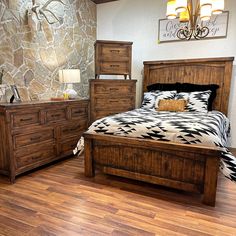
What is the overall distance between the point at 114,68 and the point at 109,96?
54 centimetres

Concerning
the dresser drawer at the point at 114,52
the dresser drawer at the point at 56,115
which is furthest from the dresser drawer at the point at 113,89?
the dresser drawer at the point at 56,115

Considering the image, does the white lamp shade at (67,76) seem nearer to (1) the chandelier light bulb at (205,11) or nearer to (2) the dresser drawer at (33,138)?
(2) the dresser drawer at (33,138)

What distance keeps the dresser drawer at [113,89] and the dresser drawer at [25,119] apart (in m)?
1.22

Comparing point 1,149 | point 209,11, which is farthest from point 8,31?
point 209,11

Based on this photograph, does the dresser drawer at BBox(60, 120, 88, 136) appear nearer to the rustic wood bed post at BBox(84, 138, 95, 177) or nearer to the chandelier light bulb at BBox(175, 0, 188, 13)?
the rustic wood bed post at BBox(84, 138, 95, 177)

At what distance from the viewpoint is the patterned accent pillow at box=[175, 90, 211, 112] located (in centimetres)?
323

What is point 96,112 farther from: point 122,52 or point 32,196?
point 32,196

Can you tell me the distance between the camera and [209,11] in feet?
7.27

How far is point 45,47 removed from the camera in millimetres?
A: 3359

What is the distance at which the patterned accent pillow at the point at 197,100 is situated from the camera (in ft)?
10.6

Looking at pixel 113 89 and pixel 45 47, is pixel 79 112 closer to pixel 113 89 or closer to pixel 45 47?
pixel 113 89

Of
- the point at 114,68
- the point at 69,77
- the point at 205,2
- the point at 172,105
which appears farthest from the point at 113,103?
the point at 205,2

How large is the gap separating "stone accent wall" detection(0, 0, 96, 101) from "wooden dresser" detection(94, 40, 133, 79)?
618 mm

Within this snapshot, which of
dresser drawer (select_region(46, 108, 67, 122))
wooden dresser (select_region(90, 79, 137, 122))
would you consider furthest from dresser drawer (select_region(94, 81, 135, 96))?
dresser drawer (select_region(46, 108, 67, 122))
